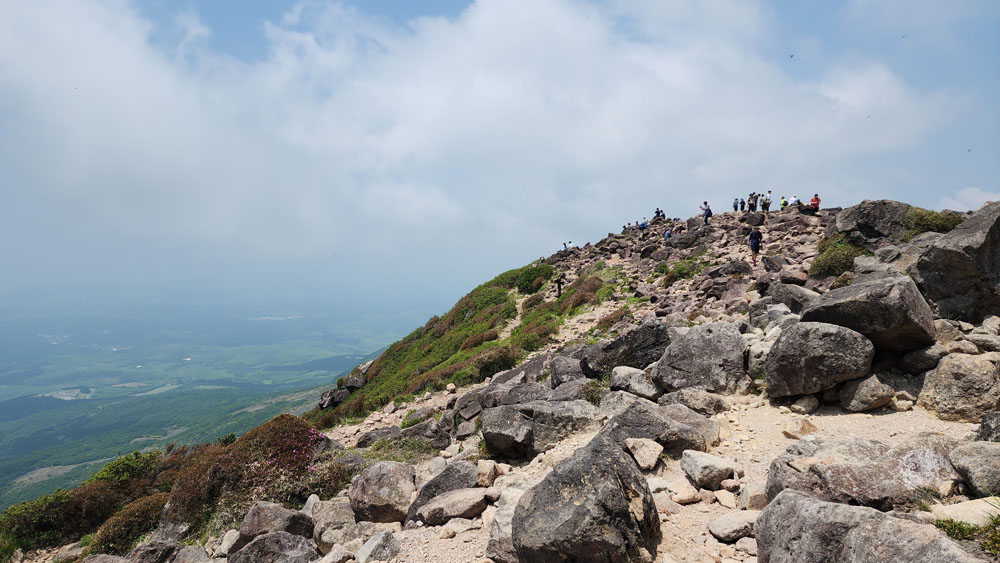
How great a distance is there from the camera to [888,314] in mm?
9914

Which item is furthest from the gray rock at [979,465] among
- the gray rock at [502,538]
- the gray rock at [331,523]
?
the gray rock at [331,523]

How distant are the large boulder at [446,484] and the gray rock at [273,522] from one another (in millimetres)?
2731

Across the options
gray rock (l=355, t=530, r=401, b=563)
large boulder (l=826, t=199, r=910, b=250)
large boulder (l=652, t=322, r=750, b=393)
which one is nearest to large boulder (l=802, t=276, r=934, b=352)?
large boulder (l=652, t=322, r=750, b=393)

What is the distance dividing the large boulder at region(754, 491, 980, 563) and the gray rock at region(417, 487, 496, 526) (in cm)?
502

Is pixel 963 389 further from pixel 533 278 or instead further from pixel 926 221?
pixel 533 278

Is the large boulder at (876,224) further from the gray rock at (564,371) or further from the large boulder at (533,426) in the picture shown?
the large boulder at (533,426)

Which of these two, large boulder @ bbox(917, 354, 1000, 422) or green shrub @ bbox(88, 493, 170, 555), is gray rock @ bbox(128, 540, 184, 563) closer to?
green shrub @ bbox(88, 493, 170, 555)

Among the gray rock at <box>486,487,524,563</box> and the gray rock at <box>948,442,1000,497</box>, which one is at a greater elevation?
the gray rock at <box>948,442,1000,497</box>

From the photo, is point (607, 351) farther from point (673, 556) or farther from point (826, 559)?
point (826, 559)

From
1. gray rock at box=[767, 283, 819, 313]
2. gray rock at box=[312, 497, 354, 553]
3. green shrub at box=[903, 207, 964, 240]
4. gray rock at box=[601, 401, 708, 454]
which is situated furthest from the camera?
green shrub at box=[903, 207, 964, 240]

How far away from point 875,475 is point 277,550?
1097 centimetres

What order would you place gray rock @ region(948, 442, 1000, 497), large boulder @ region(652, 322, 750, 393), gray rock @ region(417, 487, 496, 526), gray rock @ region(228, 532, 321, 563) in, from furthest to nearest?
1. large boulder @ region(652, 322, 750, 393)
2. gray rock @ region(228, 532, 321, 563)
3. gray rock @ region(417, 487, 496, 526)
4. gray rock @ region(948, 442, 1000, 497)

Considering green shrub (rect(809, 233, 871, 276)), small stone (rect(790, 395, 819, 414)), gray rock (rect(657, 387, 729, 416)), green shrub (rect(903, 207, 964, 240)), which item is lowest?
small stone (rect(790, 395, 819, 414))

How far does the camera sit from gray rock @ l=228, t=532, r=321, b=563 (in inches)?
A: 363
